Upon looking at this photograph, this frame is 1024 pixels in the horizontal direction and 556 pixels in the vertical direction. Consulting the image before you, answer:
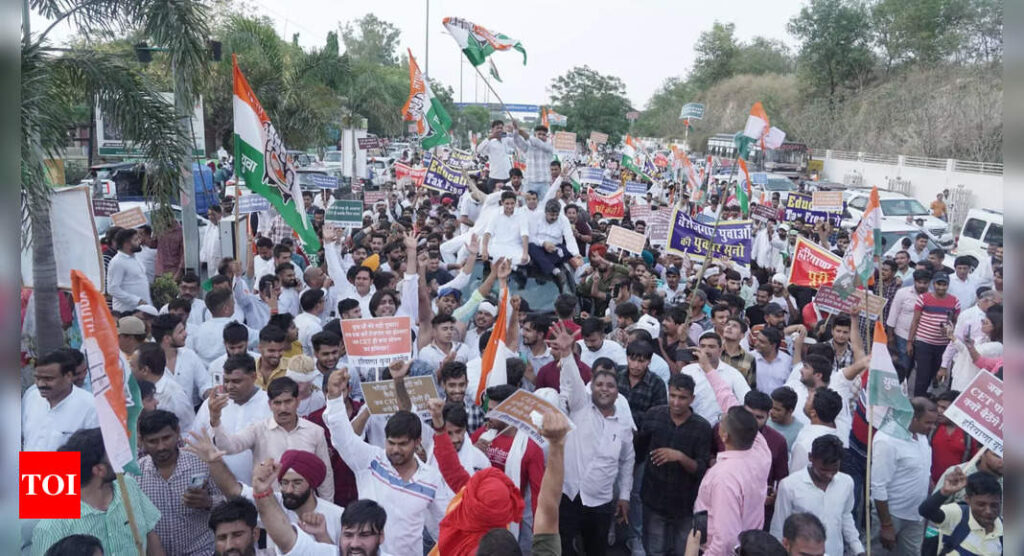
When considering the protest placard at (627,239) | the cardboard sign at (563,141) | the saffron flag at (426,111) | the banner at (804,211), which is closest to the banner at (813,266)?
the protest placard at (627,239)

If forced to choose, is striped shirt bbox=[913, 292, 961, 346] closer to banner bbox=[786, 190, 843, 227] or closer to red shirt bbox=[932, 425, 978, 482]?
red shirt bbox=[932, 425, 978, 482]

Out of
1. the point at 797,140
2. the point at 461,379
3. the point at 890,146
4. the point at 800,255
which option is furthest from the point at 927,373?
the point at 797,140

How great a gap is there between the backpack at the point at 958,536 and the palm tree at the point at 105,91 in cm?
696

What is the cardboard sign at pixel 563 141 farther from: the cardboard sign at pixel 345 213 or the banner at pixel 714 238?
the banner at pixel 714 238

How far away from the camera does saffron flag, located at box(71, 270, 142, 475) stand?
3344mm

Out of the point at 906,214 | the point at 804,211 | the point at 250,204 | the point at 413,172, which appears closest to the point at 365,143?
the point at 413,172

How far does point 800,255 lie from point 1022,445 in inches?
300

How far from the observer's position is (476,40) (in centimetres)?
1301

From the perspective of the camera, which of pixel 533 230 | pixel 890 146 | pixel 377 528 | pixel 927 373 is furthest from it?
pixel 890 146

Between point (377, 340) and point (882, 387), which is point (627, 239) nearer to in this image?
point (377, 340)

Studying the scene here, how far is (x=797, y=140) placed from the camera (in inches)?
1953

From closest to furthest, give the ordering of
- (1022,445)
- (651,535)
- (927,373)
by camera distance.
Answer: (1022,445)
(651,535)
(927,373)

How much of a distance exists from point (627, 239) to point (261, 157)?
165 inches

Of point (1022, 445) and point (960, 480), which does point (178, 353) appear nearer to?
point (960, 480)
